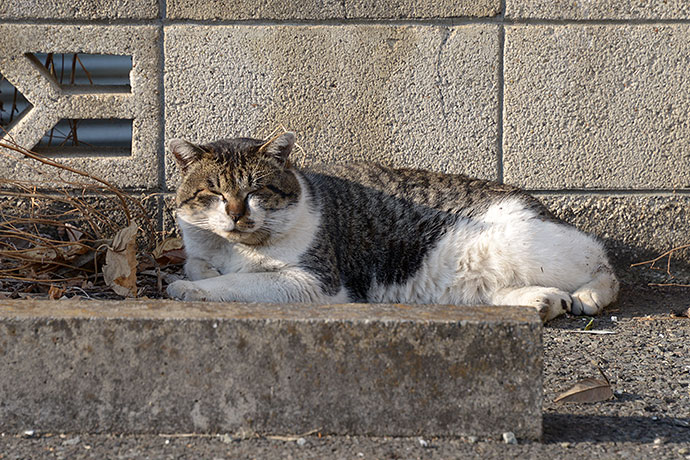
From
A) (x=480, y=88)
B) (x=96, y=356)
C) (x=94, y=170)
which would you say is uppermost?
(x=480, y=88)

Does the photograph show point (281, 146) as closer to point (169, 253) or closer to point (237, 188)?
point (237, 188)

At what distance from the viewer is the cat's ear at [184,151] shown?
11.3 ft

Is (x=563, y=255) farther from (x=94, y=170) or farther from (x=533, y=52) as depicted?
(x=94, y=170)

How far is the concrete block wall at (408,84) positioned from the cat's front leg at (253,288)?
1133 mm

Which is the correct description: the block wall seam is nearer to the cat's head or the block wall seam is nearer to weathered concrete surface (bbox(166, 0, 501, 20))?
weathered concrete surface (bbox(166, 0, 501, 20))

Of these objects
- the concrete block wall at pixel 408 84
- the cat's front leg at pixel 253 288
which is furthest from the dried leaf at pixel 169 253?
the cat's front leg at pixel 253 288

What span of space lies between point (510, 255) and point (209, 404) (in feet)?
6.62

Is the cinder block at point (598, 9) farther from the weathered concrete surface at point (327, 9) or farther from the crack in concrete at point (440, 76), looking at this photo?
the crack in concrete at point (440, 76)

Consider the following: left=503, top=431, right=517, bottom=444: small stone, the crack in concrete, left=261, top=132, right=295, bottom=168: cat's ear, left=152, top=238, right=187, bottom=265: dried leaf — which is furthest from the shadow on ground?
left=152, top=238, right=187, bottom=265: dried leaf

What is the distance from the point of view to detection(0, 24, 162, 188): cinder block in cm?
421

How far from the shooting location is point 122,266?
139 inches

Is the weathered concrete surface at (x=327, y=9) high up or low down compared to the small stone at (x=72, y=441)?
up

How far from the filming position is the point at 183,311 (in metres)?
2.36

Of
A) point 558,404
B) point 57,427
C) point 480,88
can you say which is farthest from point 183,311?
point 480,88
